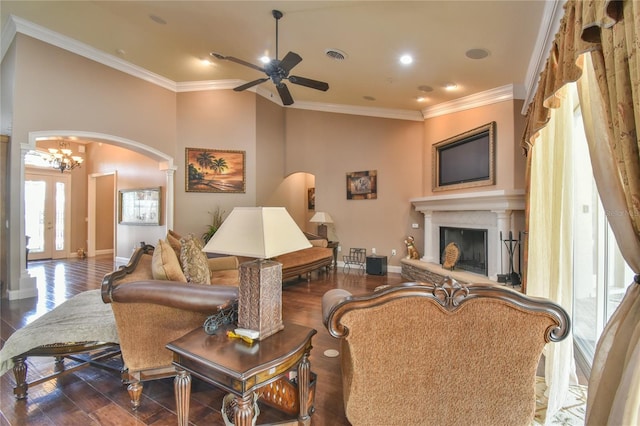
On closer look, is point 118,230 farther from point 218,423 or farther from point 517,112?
point 517,112

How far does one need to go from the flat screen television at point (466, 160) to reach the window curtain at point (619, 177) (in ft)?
12.0

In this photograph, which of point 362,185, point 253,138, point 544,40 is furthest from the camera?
point 362,185

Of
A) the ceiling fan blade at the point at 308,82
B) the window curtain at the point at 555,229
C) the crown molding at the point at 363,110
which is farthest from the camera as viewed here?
the crown molding at the point at 363,110

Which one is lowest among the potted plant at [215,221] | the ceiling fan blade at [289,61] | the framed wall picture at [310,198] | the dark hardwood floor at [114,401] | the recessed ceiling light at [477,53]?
the dark hardwood floor at [114,401]

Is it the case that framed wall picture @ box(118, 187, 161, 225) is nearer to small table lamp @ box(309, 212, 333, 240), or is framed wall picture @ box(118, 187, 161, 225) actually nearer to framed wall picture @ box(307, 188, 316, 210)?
small table lamp @ box(309, 212, 333, 240)

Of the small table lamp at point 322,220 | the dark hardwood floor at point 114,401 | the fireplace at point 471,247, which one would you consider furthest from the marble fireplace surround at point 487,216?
the dark hardwood floor at point 114,401

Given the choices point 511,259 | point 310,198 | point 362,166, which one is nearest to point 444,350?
point 511,259

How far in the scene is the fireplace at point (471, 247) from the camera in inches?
187

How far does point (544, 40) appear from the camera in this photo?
3.01 metres

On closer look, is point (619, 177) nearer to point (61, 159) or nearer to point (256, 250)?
point (256, 250)

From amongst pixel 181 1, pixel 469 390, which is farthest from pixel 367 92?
pixel 469 390

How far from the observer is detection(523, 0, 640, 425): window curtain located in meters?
1.02

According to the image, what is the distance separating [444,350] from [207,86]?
648cm

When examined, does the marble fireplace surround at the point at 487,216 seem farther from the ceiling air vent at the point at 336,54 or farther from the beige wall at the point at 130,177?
the beige wall at the point at 130,177
